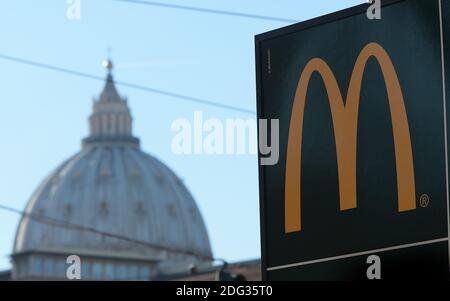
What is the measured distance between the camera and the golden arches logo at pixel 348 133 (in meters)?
7.62

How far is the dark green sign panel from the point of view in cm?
746

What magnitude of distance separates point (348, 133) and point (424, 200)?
55 centimetres

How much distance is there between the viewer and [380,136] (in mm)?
7730

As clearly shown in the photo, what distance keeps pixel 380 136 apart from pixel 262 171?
716 millimetres

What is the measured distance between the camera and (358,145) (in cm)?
779
